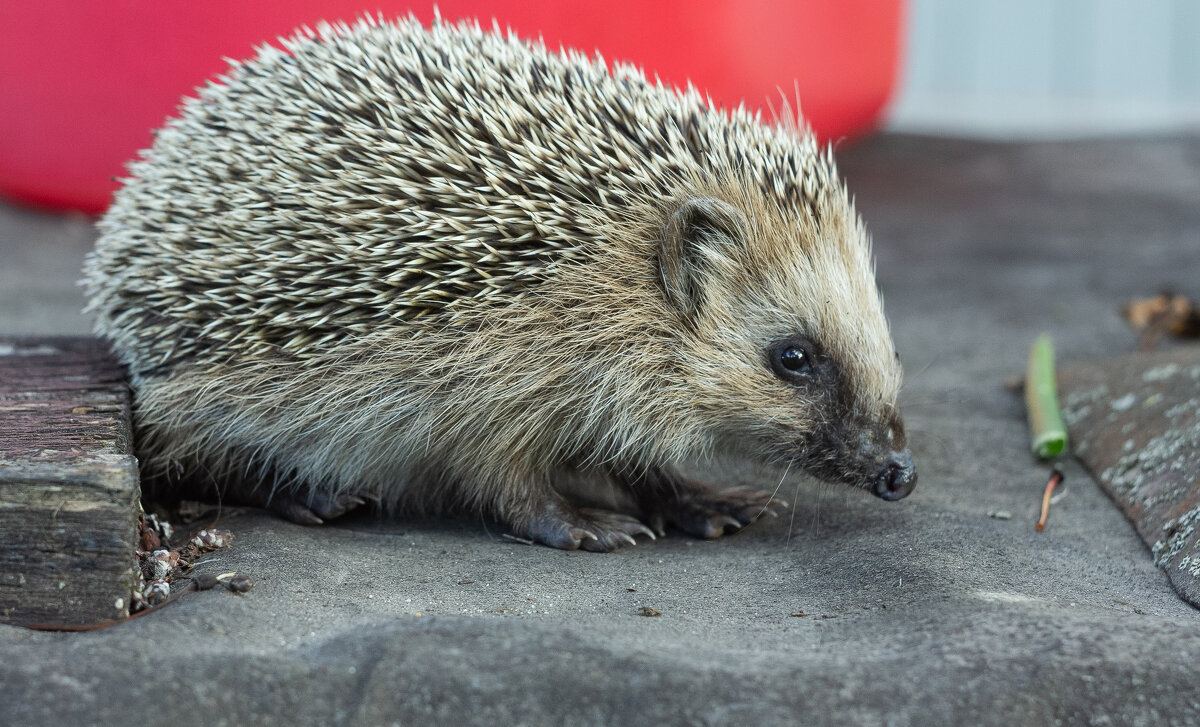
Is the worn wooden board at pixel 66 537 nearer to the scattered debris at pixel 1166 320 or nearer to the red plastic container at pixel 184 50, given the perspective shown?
the red plastic container at pixel 184 50

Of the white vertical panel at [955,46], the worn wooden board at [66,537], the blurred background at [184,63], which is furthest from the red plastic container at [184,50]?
the white vertical panel at [955,46]

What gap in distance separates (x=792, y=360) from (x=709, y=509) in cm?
62

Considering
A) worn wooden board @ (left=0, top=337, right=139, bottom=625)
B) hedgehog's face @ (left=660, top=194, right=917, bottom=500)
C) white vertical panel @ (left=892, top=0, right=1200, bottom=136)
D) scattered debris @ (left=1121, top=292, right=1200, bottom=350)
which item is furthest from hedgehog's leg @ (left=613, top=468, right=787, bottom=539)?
white vertical panel @ (left=892, top=0, right=1200, bottom=136)

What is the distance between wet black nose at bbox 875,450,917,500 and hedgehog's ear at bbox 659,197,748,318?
0.73 metres

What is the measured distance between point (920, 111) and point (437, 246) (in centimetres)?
951

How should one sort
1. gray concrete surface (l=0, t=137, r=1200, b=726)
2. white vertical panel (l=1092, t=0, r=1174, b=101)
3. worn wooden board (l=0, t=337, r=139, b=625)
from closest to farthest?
gray concrete surface (l=0, t=137, r=1200, b=726)
worn wooden board (l=0, t=337, r=139, b=625)
white vertical panel (l=1092, t=0, r=1174, b=101)

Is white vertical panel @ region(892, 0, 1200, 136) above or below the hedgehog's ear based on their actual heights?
above

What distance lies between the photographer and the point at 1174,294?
20.0 feet

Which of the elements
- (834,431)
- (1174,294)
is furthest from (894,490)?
(1174,294)

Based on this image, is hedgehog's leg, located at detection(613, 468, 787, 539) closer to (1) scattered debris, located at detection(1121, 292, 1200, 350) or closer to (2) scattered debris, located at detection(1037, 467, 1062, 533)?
(2) scattered debris, located at detection(1037, 467, 1062, 533)

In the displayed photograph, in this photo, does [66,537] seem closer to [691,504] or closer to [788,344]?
[691,504]

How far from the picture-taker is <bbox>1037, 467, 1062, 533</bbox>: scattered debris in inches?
147

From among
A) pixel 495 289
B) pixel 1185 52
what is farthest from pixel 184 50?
pixel 1185 52

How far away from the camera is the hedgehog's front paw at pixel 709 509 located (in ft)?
12.4
